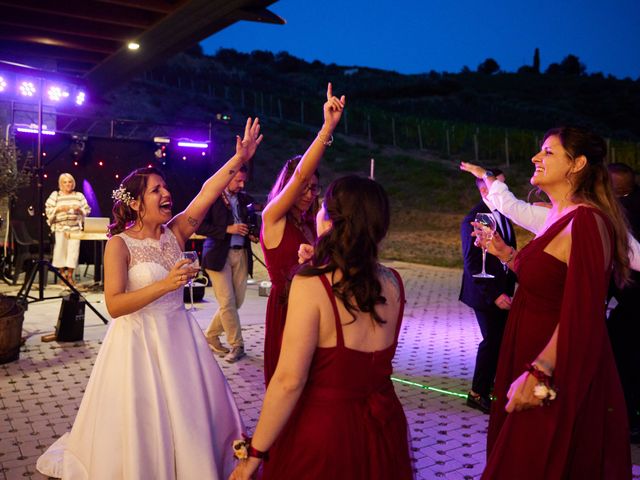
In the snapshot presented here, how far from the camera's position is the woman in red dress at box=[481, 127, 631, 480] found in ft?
6.65

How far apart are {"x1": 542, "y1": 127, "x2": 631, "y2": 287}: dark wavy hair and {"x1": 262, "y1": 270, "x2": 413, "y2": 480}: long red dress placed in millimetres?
1101

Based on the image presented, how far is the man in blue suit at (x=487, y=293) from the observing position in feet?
13.4

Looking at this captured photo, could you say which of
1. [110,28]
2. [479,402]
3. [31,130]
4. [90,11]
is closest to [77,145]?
[31,130]

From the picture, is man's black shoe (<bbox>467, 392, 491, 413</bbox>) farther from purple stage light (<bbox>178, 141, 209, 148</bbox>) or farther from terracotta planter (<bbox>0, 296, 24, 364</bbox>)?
purple stage light (<bbox>178, 141, 209, 148</bbox>)

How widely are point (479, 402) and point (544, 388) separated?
261 cm

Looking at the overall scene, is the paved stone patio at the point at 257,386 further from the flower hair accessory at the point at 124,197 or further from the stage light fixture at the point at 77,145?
the stage light fixture at the point at 77,145

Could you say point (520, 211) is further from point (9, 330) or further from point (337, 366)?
point (9, 330)

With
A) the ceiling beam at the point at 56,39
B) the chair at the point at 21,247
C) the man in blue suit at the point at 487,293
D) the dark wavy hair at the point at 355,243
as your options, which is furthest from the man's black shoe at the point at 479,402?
the ceiling beam at the point at 56,39

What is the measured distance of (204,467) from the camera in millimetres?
2846

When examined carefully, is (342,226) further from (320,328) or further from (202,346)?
(202,346)

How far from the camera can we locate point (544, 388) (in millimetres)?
2020

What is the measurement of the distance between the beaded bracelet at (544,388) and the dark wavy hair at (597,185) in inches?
21.6

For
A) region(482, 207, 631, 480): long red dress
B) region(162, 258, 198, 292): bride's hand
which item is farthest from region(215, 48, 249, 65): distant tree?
region(482, 207, 631, 480): long red dress

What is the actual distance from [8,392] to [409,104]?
52221 millimetres
